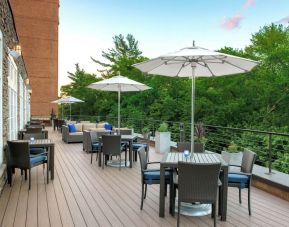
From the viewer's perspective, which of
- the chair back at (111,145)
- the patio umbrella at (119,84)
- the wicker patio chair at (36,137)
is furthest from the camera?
the patio umbrella at (119,84)

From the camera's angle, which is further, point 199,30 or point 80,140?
point 199,30

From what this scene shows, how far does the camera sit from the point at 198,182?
10.9 ft

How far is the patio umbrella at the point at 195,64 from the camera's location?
3.92 metres

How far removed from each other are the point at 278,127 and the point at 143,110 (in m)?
10.3

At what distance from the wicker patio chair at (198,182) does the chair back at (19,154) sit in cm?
309

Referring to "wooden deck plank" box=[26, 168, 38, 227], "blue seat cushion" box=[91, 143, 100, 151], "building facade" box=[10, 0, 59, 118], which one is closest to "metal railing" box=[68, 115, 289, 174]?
"blue seat cushion" box=[91, 143, 100, 151]

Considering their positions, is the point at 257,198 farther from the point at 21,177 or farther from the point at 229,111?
the point at 229,111

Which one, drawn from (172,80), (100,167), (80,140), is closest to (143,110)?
(172,80)

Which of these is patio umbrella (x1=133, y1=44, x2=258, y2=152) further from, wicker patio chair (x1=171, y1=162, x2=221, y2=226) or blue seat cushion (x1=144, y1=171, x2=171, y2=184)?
wicker patio chair (x1=171, y1=162, x2=221, y2=226)

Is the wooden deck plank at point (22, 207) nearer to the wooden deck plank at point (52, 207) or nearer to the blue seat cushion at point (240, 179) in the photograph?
the wooden deck plank at point (52, 207)

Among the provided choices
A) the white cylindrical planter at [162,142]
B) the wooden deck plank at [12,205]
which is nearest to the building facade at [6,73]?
the wooden deck plank at [12,205]

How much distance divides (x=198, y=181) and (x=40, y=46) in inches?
967

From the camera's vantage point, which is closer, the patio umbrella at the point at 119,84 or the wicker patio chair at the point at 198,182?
the wicker patio chair at the point at 198,182

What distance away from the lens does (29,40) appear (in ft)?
81.9
